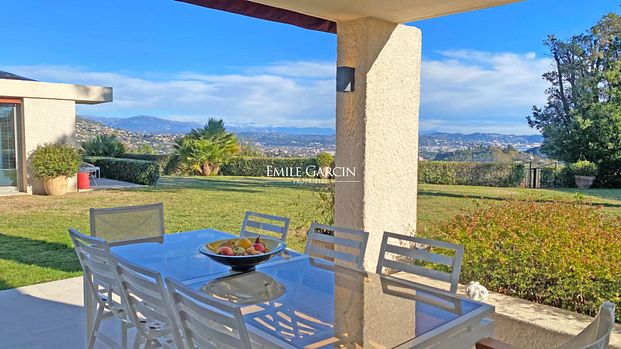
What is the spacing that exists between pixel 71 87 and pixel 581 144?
12007 millimetres

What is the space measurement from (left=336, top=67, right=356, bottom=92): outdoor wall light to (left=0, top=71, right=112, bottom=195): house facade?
8.79 meters

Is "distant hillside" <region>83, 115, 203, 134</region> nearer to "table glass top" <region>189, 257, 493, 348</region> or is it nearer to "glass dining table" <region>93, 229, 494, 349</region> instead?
"glass dining table" <region>93, 229, 494, 349</region>

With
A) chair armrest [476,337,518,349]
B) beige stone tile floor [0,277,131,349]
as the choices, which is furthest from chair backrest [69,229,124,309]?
chair armrest [476,337,518,349]

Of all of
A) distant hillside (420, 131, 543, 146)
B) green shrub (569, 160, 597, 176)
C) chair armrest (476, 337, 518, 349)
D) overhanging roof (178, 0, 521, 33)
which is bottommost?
chair armrest (476, 337, 518, 349)

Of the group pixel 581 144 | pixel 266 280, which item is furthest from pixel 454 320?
pixel 581 144

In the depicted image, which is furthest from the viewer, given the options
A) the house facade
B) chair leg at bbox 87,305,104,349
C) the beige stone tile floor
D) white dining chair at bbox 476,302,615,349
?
the house facade

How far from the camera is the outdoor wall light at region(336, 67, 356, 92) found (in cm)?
361

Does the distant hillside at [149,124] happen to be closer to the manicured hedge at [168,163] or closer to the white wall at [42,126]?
the manicured hedge at [168,163]

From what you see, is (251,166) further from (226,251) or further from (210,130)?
(226,251)

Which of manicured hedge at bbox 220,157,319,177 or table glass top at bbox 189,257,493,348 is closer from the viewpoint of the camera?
table glass top at bbox 189,257,493,348

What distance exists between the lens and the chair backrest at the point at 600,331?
3.41ft

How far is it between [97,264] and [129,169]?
1114 cm

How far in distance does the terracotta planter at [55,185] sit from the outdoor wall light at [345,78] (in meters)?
8.53

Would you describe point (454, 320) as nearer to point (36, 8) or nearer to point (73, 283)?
point (73, 283)
